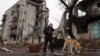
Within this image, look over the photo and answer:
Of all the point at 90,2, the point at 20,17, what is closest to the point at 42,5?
the point at 20,17

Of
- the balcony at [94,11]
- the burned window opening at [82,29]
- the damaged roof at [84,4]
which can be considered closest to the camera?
the balcony at [94,11]

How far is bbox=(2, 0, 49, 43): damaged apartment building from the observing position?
6844 centimetres

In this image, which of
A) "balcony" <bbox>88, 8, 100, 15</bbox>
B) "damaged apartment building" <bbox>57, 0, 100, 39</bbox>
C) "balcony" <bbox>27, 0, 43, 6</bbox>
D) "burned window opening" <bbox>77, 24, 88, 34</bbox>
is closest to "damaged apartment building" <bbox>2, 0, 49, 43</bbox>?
"balcony" <bbox>27, 0, 43, 6</bbox>

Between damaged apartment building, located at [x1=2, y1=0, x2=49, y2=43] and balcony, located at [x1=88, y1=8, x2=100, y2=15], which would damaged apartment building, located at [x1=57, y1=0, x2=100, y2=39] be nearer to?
balcony, located at [x1=88, y1=8, x2=100, y2=15]

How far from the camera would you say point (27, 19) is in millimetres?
69250

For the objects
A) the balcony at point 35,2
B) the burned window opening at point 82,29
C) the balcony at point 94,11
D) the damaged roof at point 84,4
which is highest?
the balcony at point 35,2

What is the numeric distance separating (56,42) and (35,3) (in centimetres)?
4145

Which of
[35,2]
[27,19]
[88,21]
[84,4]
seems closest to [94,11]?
[88,21]

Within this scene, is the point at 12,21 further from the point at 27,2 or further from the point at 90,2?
the point at 90,2

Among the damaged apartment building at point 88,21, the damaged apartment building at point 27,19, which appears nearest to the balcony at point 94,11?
the damaged apartment building at point 88,21

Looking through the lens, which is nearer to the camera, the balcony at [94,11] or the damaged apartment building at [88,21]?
the balcony at [94,11]

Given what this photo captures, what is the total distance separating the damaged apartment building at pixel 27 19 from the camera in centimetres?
6844

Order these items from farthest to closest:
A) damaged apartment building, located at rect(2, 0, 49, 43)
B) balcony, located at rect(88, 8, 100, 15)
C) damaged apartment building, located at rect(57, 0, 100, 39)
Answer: damaged apartment building, located at rect(2, 0, 49, 43) < damaged apartment building, located at rect(57, 0, 100, 39) < balcony, located at rect(88, 8, 100, 15)

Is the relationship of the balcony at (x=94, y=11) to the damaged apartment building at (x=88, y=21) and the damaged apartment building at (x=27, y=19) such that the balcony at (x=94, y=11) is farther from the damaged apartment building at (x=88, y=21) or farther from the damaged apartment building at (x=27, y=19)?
the damaged apartment building at (x=27, y=19)
